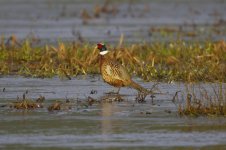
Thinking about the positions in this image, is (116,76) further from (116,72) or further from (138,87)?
(138,87)

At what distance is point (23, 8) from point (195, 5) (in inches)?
220

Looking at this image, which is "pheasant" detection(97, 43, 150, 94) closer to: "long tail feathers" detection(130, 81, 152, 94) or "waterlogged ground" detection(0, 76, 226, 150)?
"long tail feathers" detection(130, 81, 152, 94)

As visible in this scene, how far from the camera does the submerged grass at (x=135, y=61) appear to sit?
14.0 m

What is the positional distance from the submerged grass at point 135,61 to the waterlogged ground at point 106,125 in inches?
38.6

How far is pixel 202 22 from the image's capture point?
79.5 ft

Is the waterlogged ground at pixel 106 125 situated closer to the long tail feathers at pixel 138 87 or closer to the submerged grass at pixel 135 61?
the long tail feathers at pixel 138 87

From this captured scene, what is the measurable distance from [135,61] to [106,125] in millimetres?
5047

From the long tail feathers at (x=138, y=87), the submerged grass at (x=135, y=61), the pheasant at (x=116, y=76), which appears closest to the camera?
the long tail feathers at (x=138, y=87)

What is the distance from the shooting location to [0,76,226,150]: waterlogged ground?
9203 mm

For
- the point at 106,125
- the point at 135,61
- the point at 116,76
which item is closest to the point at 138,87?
the point at 116,76

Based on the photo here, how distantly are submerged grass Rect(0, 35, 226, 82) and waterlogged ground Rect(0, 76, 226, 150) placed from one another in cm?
98

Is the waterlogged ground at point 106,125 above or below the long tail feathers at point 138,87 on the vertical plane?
Answer: below

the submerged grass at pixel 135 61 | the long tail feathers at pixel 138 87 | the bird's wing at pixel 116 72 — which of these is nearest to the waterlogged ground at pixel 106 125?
the long tail feathers at pixel 138 87

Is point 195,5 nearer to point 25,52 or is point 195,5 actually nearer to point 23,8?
point 23,8
